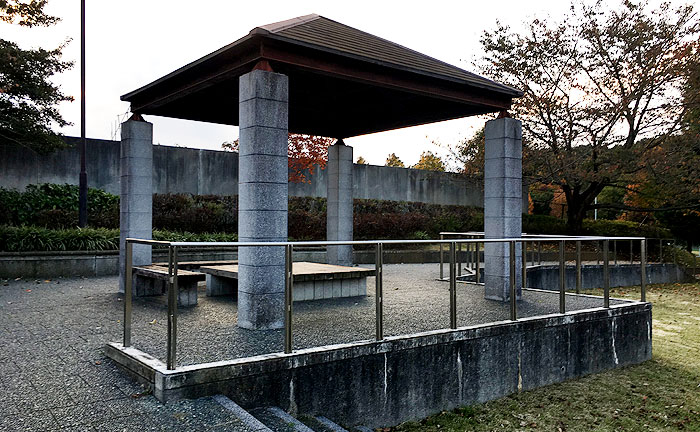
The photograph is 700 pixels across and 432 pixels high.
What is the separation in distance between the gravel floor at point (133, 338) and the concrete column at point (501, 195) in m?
0.53

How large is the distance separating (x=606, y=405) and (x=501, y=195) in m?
3.35

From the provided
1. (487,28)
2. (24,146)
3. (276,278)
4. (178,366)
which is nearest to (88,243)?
(24,146)

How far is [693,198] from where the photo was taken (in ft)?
60.7

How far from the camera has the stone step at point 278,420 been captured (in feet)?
12.7

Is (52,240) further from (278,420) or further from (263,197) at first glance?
(278,420)

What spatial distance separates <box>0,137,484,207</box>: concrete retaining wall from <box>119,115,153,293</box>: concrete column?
24.0 feet

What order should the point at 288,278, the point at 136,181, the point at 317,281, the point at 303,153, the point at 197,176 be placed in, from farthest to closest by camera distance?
the point at 303,153 < the point at 197,176 < the point at 136,181 < the point at 317,281 < the point at 288,278

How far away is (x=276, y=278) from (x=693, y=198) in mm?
17713

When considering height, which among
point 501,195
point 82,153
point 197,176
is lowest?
point 501,195

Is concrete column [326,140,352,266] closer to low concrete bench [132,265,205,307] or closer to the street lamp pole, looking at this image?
low concrete bench [132,265,205,307]

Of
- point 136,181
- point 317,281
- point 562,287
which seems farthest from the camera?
point 136,181

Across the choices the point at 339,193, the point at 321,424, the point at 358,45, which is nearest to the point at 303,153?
the point at 339,193

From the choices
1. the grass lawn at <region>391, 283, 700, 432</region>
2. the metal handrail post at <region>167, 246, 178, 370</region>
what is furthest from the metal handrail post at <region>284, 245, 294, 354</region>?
the grass lawn at <region>391, 283, 700, 432</region>

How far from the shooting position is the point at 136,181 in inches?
342
